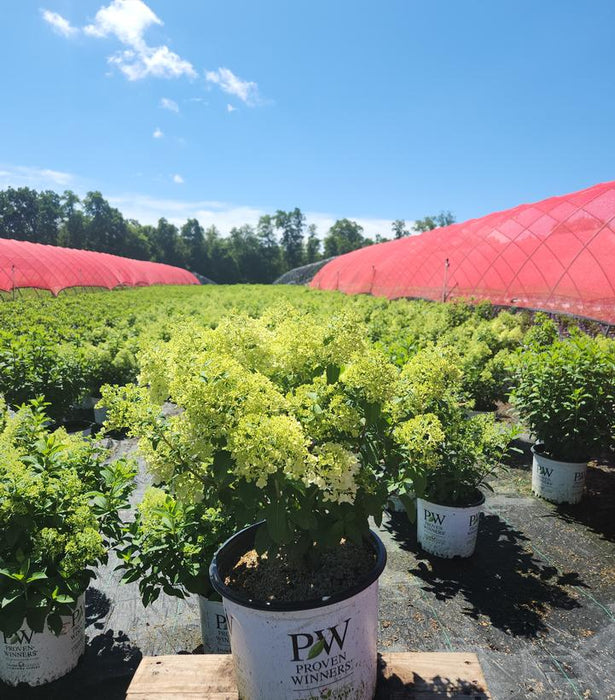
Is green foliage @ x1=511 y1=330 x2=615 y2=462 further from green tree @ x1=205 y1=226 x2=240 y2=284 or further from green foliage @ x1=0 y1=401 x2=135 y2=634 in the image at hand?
green tree @ x1=205 y1=226 x2=240 y2=284

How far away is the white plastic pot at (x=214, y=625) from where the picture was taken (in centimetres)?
274

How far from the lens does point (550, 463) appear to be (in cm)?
500

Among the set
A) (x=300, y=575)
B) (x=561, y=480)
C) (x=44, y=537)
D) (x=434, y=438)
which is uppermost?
(x=434, y=438)

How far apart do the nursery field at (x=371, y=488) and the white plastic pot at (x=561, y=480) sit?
4.6 inches

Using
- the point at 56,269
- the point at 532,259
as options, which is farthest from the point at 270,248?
the point at 532,259

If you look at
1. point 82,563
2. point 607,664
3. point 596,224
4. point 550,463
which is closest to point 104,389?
point 82,563

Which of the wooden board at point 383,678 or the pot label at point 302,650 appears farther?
the wooden board at point 383,678

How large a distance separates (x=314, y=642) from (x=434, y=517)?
92.2 inches

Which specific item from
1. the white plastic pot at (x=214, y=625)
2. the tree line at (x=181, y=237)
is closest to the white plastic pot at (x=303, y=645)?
the white plastic pot at (x=214, y=625)

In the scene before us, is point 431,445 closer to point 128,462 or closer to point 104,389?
point 104,389

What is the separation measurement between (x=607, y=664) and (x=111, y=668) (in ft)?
10.3

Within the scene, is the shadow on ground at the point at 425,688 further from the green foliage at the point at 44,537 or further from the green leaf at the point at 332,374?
the green foliage at the point at 44,537

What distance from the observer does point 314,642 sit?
6.43 feet

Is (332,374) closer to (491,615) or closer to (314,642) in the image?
(314,642)
